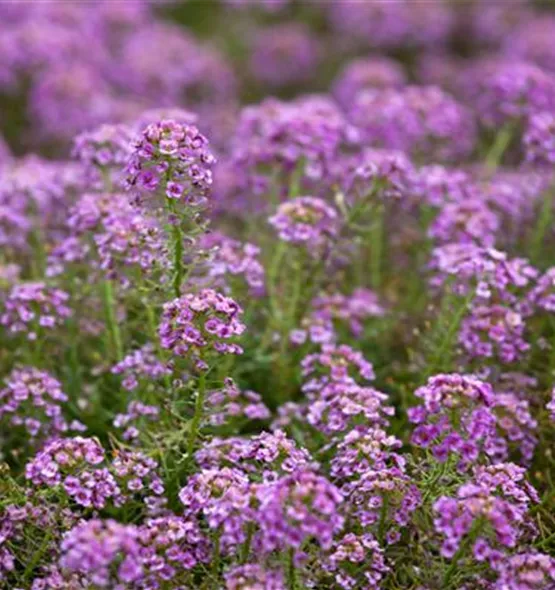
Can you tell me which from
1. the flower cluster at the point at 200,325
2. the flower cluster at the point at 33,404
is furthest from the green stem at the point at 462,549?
the flower cluster at the point at 33,404

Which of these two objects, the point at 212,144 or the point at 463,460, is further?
the point at 212,144

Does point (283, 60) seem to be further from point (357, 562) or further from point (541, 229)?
point (357, 562)

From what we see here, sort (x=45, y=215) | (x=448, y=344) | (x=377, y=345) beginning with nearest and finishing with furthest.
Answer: (x=448, y=344), (x=377, y=345), (x=45, y=215)

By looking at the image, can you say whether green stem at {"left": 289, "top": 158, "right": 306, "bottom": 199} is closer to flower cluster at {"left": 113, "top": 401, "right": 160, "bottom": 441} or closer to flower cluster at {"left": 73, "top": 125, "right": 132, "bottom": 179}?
flower cluster at {"left": 73, "top": 125, "right": 132, "bottom": 179}

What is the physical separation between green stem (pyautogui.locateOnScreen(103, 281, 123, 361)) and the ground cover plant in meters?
0.02

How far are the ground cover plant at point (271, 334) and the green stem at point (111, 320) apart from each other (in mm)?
21

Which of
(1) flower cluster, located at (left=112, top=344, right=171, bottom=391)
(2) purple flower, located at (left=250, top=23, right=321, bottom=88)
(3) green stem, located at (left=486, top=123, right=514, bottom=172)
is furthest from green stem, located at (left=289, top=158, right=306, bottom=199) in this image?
(2) purple flower, located at (left=250, top=23, right=321, bottom=88)

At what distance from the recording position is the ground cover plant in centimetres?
324

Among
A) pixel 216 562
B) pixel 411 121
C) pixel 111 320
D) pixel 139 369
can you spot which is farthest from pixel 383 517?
pixel 411 121

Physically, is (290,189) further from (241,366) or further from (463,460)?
(463,460)

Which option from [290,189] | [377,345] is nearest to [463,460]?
[377,345]

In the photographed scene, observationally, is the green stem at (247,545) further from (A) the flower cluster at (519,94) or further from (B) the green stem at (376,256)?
(A) the flower cluster at (519,94)

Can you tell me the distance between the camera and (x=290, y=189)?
5.28 meters

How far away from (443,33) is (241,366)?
457cm
